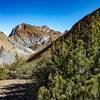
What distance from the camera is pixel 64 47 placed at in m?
24.7

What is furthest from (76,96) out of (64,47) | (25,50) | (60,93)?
(25,50)

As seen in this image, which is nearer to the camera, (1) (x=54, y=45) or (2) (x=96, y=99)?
(2) (x=96, y=99)

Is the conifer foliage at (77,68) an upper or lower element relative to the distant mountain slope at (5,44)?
lower

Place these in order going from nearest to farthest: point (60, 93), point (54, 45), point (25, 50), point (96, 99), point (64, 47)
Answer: point (96, 99) → point (60, 93) → point (64, 47) → point (54, 45) → point (25, 50)

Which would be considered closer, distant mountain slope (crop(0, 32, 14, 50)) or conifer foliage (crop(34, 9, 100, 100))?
conifer foliage (crop(34, 9, 100, 100))

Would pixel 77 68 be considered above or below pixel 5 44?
below

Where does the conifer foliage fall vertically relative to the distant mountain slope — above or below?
below

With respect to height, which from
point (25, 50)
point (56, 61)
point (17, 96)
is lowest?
point (17, 96)

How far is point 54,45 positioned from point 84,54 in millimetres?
4081

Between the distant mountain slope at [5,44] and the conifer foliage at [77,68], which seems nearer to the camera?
the conifer foliage at [77,68]

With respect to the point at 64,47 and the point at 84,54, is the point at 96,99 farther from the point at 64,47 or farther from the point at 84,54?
the point at 64,47

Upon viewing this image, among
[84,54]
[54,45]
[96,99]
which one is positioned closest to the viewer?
[96,99]

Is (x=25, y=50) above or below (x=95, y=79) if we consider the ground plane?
above

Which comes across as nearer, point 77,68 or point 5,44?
point 77,68
